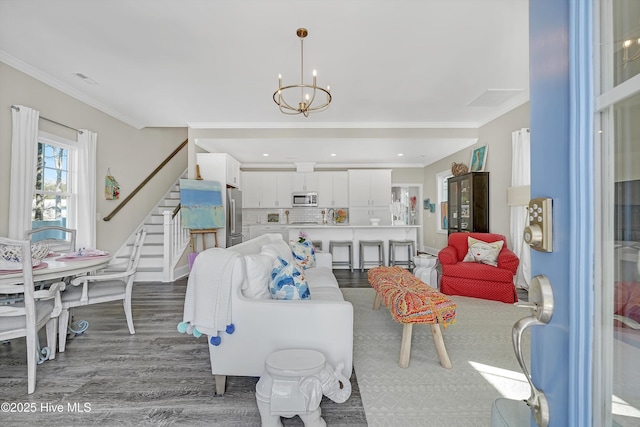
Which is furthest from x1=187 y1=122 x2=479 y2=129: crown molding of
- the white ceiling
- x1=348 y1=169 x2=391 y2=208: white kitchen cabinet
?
x1=348 y1=169 x2=391 y2=208: white kitchen cabinet

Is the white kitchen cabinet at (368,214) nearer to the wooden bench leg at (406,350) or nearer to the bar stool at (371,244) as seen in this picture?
the bar stool at (371,244)

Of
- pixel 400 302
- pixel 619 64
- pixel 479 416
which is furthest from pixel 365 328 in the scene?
pixel 619 64

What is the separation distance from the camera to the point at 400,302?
242cm

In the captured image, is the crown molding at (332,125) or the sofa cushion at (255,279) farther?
the crown molding at (332,125)

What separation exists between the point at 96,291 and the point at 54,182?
8.22 ft

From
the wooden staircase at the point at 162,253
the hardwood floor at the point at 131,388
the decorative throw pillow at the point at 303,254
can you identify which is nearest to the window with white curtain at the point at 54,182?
the wooden staircase at the point at 162,253

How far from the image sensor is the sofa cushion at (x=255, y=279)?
212 centimetres

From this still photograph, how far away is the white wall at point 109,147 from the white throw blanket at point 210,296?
315 centimetres

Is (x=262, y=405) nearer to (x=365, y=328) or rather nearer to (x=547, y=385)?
(x=547, y=385)

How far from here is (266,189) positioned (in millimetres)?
8555

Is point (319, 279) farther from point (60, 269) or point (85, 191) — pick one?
point (85, 191)

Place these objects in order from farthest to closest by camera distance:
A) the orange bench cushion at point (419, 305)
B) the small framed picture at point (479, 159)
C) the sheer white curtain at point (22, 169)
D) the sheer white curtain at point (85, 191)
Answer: the small framed picture at point (479, 159), the sheer white curtain at point (85, 191), the sheer white curtain at point (22, 169), the orange bench cushion at point (419, 305)

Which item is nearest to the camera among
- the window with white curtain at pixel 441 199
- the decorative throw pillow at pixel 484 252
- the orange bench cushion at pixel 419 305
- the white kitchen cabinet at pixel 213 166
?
the orange bench cushion at pixel 419 305

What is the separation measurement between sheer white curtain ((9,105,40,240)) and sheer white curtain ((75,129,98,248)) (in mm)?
893
